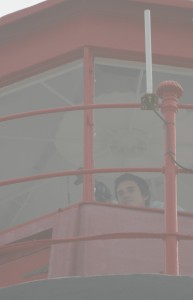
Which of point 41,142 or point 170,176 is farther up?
point 41,142

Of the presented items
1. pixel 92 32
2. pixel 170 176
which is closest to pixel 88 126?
pixel 92 32

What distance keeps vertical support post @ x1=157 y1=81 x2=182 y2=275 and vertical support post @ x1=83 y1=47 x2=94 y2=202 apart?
174 centimetres

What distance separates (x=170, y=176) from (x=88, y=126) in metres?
2.49

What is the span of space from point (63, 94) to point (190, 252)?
133 inches

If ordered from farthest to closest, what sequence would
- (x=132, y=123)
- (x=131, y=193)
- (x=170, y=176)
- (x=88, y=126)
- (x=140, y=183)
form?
(x=132, y=123) < (x=140, y=183) < (x=131, y=193) < (x=88, y=126) < (x=170, y=176)

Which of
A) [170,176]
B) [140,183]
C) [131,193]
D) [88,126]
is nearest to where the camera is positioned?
[170,176]

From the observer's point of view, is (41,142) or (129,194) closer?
(129,194)

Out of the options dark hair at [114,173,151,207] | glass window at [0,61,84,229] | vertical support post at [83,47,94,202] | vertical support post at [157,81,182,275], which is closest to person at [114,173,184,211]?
dark hair at [114,173,151,207]

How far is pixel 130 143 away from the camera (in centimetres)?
974

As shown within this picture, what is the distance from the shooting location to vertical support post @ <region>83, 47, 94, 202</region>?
719 centimetres

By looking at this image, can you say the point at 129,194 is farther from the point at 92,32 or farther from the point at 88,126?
the point at 92,32

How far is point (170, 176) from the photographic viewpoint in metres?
5.28

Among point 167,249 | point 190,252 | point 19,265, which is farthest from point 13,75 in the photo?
point 167,249

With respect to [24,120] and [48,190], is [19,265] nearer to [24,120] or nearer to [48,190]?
[24,120]
